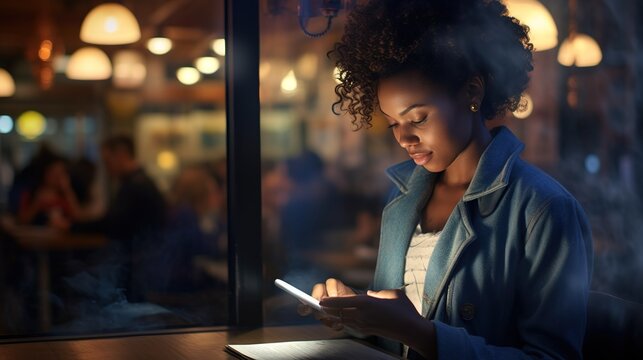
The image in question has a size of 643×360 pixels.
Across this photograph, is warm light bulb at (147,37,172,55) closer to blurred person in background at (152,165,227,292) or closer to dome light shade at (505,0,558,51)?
blurred person in background at (152,165,227,292)

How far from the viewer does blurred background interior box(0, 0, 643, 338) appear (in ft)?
9.16

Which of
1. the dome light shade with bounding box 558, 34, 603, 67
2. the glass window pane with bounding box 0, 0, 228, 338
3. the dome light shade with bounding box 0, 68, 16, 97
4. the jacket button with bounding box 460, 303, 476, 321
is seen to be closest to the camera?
the jacket button with bounding box 460, 303, 476, 321

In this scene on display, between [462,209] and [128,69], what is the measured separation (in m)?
6.37

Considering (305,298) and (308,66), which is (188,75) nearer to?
(308,66)

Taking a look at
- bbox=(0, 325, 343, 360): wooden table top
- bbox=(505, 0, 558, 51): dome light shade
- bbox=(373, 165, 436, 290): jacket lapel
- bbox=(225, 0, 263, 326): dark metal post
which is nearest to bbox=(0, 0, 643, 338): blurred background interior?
bbox=(505, 0, 558, 51): dome light shade

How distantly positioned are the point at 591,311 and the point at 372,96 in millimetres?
608

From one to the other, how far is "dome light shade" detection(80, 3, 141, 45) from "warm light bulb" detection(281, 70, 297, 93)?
2.13 metres

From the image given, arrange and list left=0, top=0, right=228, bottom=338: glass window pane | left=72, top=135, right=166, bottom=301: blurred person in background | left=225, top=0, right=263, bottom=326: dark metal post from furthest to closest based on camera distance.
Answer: left=72, top=135, right=166, bottom=301: blurred person in background < left=0, top=0, right=228, bottom=338: glass window pane < left=225, top=0, right=263, bottom=326: dark metal post

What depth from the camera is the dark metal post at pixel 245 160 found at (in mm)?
2162

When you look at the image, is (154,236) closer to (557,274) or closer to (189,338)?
(189,338)

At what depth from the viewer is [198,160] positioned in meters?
7.16

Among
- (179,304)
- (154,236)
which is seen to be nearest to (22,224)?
(154,236)

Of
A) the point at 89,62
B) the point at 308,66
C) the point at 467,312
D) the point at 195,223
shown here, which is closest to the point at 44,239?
the point at 195,223

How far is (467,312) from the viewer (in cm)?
167
